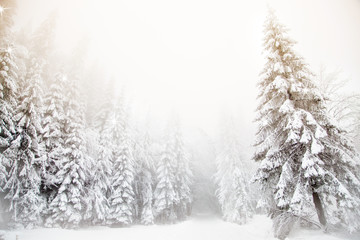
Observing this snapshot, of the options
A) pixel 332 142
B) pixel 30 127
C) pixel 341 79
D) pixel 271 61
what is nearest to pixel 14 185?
pixel 30 127

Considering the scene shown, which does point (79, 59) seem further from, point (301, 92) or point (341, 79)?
point (341, 79)

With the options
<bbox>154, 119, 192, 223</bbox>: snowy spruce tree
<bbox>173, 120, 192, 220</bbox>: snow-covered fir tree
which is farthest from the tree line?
<bbox>173, 120, 192, 220</bbox>: snow-covered fir tree

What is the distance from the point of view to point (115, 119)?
Result: 22.1 m

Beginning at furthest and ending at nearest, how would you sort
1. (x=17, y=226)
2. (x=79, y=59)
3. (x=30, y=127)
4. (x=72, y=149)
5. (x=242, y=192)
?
1. (x=242, y=192)
2. (x=79, y=59)
3. (x=72, y=149)
4. (x=30, y=127)
5. (x=17, y=226)

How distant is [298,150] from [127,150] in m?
17.8

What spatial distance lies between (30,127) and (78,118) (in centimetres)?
397

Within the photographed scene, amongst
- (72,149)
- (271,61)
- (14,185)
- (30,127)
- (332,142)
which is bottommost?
(14,185)

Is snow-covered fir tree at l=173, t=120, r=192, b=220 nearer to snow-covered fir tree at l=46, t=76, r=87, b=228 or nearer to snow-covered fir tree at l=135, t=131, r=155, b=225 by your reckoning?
snow-covered fir tree at l=135, t=131, r=155, b=225

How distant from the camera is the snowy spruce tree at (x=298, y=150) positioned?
7.98m

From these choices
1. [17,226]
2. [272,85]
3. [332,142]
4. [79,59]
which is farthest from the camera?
[79,59]

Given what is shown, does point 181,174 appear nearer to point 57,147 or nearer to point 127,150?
point 127,150

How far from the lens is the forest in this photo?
28.4 feet

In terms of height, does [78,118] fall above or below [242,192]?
above

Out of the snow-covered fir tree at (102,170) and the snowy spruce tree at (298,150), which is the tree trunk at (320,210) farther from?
the snow-covered fir tree at (102,170)
